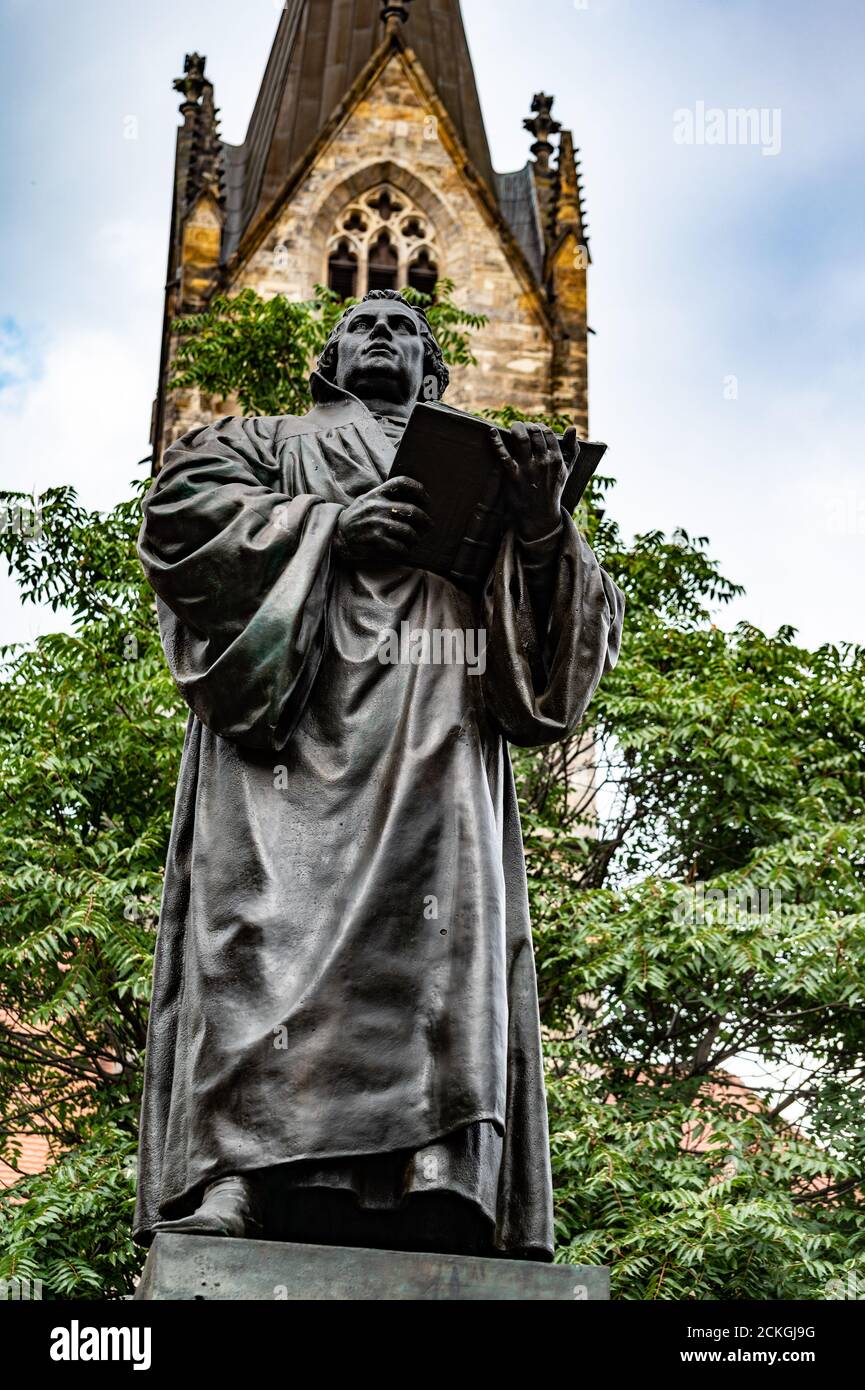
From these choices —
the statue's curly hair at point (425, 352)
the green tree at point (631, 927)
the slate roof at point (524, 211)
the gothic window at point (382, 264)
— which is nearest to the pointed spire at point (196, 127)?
the gothic window at point (382, 264)

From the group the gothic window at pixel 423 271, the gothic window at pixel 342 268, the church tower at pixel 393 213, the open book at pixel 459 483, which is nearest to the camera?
the open book at pixel 459 483

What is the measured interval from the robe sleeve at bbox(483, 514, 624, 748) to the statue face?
712mm

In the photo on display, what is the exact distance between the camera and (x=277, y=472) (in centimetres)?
469

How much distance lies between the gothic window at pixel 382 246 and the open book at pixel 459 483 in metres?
29.7

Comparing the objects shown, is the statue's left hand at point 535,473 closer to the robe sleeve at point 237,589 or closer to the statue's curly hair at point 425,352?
the robe sleeve at point 237,589

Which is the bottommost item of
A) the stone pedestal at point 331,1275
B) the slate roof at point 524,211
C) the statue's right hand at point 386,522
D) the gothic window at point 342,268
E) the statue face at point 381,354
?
the stone pedestal at point 331,1275

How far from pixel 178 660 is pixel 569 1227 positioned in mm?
8160

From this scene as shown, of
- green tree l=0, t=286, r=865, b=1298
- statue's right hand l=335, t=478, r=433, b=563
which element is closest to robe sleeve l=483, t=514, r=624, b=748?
statue's right hand l=335, t=478, r=433, b=563

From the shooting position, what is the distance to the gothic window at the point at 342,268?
3403 cm

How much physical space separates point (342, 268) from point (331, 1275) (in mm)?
31849

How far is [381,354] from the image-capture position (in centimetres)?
495

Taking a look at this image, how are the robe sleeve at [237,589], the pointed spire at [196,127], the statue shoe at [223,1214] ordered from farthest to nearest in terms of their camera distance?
the pointed spire at [196,127] < the robe sleeve at [237,589] < the statue shoe at [223,1214]
